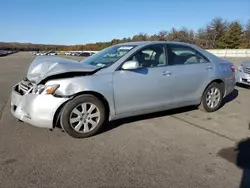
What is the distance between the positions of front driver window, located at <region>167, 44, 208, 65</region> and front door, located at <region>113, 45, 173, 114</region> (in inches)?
6.9

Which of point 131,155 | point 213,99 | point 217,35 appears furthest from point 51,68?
point 217,35

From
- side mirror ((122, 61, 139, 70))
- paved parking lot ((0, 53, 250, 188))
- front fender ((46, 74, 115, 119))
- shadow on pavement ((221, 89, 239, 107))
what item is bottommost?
shadow on pavement ((221, 89, 239, 107))

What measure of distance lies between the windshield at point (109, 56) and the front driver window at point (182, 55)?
2.62 ft

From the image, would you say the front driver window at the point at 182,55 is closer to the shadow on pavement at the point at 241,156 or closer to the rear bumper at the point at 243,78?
the shadow on pavement at the point at 241,156

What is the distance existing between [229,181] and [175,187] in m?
0.63

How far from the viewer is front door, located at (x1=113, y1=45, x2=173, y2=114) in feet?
14.5

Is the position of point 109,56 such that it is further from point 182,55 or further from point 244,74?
point 244,74

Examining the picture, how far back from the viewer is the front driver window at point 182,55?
5148 mm

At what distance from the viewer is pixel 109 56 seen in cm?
500

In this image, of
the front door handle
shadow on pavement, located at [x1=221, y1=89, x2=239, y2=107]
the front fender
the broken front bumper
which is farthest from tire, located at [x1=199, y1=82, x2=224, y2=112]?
the broken front bumper

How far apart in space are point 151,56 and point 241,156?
2346mm

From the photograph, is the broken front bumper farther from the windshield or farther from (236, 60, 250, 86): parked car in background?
(236, 60, 250, 86): parked car in background

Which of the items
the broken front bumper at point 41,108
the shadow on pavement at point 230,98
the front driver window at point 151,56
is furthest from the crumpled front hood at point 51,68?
the shadow on pavement at point 230,98

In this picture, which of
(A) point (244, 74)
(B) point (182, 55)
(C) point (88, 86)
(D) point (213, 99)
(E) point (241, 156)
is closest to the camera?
(E) point (241, 156)
